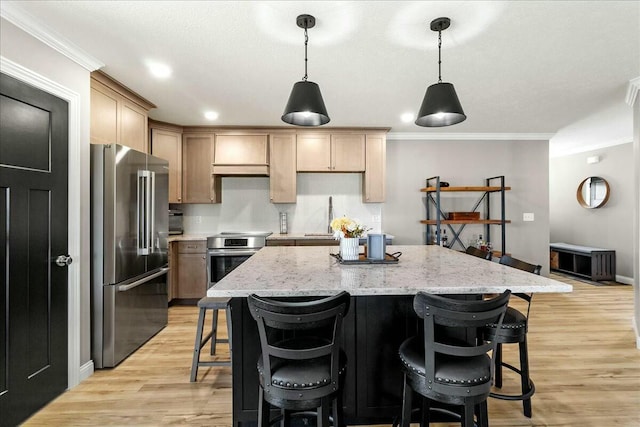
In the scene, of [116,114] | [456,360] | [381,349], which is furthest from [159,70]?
[456,360]

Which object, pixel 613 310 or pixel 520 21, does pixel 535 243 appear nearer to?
pixel 613 310

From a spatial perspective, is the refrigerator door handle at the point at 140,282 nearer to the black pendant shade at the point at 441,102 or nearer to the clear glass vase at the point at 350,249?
the clear glass vase at the point at 350,249

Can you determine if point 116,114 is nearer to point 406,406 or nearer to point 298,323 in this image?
point 298,323

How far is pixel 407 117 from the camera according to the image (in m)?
4.17

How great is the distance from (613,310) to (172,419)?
16.5 feet

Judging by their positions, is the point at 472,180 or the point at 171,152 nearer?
the point at 171,152

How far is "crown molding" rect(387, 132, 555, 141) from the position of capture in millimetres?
5055

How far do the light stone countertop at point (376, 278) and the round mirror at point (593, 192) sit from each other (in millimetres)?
5420

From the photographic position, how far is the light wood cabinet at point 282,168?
15.3ft

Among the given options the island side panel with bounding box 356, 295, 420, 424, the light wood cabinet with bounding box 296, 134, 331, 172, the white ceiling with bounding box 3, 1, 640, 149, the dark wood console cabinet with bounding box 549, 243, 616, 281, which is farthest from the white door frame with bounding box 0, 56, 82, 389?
the dark wood console cabinet with bounding box 549, 243, 616, 281

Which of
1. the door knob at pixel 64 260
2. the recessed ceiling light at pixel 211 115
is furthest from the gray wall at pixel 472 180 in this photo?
the door knob at pixel 64 260

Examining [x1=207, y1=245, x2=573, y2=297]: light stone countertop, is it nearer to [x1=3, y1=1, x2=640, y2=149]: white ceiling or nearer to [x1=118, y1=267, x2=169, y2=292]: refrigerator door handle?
[x1=118, y1=267, x2=169, y2=292]: refrigerator door handle

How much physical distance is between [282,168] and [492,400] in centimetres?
351

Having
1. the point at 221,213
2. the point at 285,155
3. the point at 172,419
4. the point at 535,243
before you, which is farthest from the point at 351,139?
the point at 172,419
